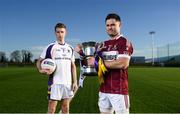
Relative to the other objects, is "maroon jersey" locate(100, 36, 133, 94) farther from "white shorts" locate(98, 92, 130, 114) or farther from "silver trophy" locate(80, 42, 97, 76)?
"silver trophy" locate(80, 42, 97, 76)

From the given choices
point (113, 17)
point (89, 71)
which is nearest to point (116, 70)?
point (89, 71)

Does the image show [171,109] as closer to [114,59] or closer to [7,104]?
[7,104]

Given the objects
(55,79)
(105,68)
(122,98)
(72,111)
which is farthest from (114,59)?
(72,111)

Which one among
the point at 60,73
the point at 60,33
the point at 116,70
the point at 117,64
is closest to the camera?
the point at 117,64

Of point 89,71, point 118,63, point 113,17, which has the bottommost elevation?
point 89,71

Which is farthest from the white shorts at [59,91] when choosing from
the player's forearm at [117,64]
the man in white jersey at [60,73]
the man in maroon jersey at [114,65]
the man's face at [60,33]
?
the player's forearm at [117,64]

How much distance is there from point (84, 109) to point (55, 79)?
11.4ft

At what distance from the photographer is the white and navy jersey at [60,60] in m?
6.93

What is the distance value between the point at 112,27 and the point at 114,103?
100cm

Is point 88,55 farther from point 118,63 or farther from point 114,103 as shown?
point 114,103

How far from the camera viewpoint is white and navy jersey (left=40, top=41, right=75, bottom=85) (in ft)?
22.7

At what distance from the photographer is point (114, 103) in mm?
4895

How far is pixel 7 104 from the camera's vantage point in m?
11.7

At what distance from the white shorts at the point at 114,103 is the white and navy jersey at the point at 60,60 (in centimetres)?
204
